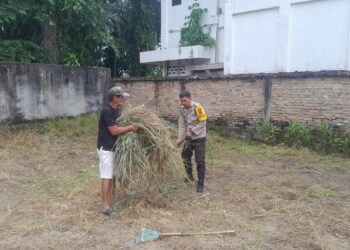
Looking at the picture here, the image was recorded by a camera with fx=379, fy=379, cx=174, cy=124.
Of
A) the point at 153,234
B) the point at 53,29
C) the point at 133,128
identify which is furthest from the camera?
the point at 53,29

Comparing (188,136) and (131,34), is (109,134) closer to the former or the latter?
(188,136)

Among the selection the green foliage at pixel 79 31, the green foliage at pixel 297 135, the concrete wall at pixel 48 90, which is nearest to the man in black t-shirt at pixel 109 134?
the green foliage at pixel 297 135

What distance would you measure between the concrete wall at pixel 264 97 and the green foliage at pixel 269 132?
223 millimetres

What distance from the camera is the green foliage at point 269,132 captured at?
8828mm

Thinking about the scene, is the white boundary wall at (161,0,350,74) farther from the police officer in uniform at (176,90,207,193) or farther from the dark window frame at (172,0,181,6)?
the police officer in uniform at (176,90,207,193)

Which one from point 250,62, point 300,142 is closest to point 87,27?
point 250,62

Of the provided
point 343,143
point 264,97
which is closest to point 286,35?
point 264,97

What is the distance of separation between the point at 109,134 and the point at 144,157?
0.53 metres

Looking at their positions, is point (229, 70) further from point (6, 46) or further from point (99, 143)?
point (99, 143)

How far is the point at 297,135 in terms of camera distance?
8.34 metres

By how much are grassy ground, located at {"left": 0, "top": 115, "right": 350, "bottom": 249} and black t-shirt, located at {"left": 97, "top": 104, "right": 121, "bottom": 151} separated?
809 mm

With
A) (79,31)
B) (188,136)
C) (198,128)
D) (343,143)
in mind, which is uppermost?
(79,31)

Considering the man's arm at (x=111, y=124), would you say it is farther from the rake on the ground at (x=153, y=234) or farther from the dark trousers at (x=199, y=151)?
the dark trousers at (x=199, y=151)

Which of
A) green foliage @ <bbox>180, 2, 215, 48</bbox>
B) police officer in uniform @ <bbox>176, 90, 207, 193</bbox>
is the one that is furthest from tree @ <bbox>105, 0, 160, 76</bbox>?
police officer in uniform @ <bbox>176, 90, 207, 193</bbox>
